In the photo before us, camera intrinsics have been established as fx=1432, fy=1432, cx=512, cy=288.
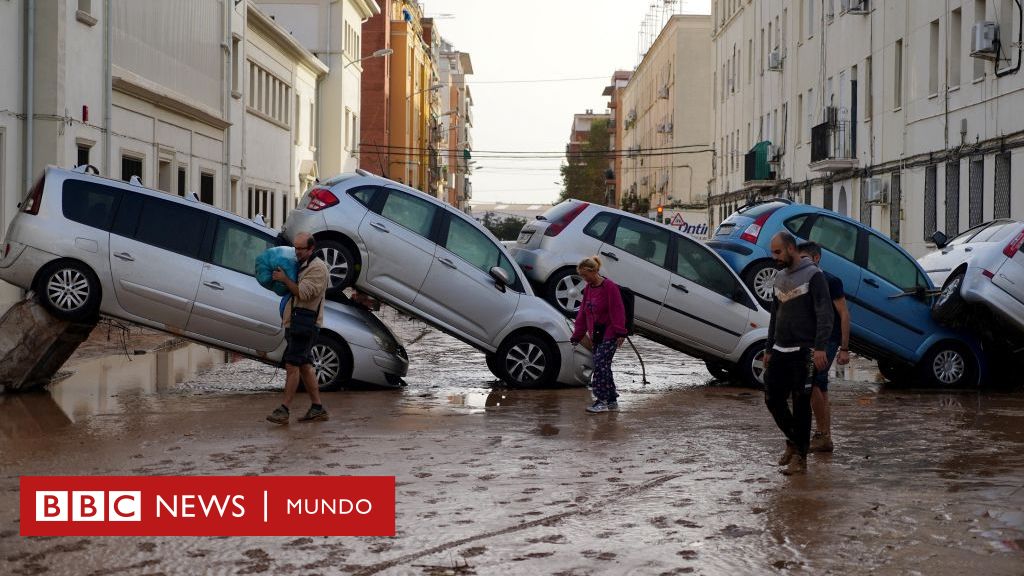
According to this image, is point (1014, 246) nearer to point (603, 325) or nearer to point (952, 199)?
point (603, 325)

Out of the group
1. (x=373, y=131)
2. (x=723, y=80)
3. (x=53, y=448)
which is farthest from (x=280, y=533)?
(x=373, y=131)

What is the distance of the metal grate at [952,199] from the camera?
29.6 metres

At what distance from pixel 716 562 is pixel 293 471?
342 centimetres

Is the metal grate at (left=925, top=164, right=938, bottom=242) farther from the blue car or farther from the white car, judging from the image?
the blue car

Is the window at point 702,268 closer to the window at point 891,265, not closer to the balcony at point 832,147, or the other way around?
the window at point 891,265

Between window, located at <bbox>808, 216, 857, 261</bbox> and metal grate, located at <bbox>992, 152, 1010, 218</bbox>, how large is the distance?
1039 centimetres

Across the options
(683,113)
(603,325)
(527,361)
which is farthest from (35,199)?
(683,113)

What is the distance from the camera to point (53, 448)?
1027cm

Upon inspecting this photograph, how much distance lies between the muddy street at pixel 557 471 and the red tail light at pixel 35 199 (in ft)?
5.92

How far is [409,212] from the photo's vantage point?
49.8 feet

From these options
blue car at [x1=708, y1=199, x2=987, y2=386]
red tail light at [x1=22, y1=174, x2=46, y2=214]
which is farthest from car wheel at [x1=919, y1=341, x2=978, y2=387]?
red tail light at [x1=22, y1=174, x2=46, y2=214]

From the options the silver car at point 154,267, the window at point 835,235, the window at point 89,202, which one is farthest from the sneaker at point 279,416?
the window at point 835,235

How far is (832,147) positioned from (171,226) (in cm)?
2794

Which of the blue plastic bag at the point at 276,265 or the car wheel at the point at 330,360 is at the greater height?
the blue plastic bag at the point at 276,265
